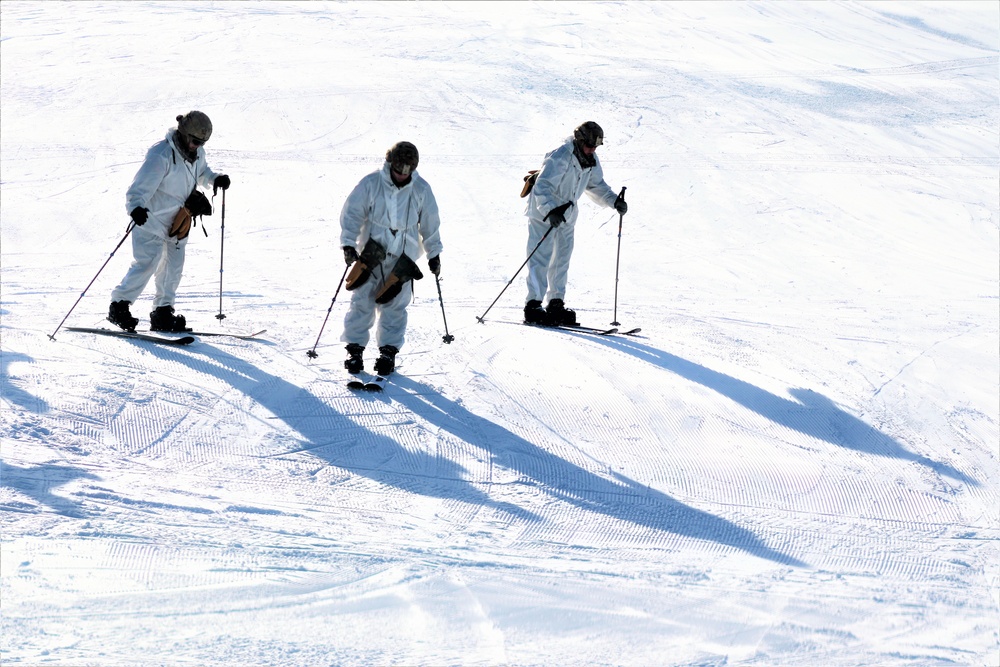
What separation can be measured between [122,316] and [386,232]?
220cm

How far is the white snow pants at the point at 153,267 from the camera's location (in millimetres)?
7785

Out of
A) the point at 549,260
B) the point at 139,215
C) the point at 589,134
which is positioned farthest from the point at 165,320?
the point at 589,134

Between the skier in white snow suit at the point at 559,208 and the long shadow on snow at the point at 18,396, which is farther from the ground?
the skier in white snow suit at the point at 559,208

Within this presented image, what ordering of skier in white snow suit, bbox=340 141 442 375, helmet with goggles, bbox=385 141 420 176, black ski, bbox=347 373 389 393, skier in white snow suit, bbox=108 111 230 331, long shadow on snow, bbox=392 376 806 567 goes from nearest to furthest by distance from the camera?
1. long shadow on snow, bbox=392 376 806 567
2. helmet with goggles, bbox=385 141 420 176
3. skier in white snow suit, bbox=340 141 442 375
4. black ski, bbox=347 373 389 393
5. skier in white snow suit, bbox=108 111 230 331

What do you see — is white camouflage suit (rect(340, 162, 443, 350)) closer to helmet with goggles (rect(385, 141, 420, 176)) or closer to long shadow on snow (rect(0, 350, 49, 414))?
helmet with goggles (rect(385, 141, 420, 176))

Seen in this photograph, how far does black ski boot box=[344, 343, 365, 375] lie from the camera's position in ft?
24.3

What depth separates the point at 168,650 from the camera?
4477mm

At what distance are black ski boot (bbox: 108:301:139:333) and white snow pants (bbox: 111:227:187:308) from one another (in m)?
0.04

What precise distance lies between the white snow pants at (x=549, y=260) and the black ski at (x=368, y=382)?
6.35 ft

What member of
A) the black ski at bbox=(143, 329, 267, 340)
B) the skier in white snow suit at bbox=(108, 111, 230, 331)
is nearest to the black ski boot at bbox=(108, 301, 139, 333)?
the skier in white snow suit at bbox=(108, 111, 230, 331)

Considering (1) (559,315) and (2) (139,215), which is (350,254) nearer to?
(2) (139,215)

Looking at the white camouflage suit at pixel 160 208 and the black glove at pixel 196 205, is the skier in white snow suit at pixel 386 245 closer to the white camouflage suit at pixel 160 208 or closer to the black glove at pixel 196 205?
the black glove at pixel 196 205

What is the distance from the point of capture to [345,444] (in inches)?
256

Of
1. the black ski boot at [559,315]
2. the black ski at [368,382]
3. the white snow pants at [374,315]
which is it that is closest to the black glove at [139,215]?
the white snow pants at [374,315]
